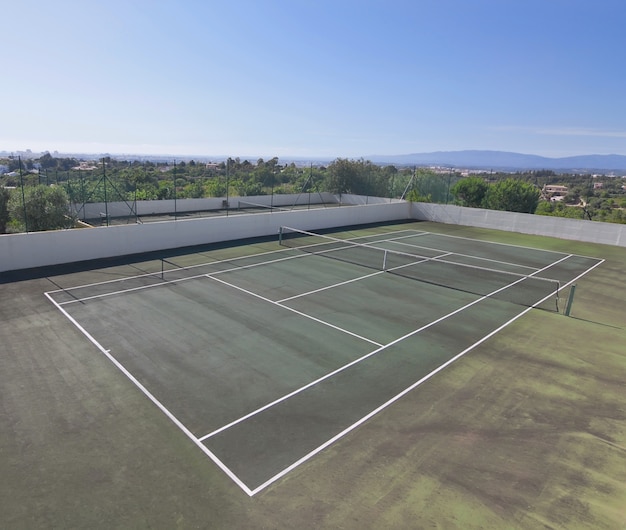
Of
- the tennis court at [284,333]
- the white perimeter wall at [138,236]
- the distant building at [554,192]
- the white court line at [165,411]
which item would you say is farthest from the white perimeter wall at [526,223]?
the white court line at [165,411]

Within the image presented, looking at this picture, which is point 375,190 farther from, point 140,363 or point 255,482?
point 255,482

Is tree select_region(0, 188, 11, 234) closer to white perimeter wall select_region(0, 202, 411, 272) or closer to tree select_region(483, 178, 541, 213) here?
white perimeter wall select_region(0, 202, 411, 272)

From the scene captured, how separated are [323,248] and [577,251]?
58.7 feet

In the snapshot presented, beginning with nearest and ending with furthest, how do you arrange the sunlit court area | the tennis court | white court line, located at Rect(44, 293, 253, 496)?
the sunlit court area
white court line, located at Rect(44, 293, 253, 496)
the tennis court

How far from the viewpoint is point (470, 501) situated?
705 cm

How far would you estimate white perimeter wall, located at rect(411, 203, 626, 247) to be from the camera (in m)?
32.3

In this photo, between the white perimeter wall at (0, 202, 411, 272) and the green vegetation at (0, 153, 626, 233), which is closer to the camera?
the white perimeter wall at (0, 202, 411, 272)

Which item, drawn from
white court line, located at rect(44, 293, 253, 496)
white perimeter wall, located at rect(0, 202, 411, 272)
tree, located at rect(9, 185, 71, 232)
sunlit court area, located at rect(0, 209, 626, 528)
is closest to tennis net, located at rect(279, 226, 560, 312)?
sunlit court area, located at rect(0, 209, 626, 528)

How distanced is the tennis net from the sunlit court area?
0.48 metres

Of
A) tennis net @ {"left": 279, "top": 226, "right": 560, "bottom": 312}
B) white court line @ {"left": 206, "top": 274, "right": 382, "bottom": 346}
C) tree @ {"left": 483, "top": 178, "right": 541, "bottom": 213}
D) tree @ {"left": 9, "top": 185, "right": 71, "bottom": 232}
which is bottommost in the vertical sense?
A: white court line @ {"left": 206, "top": 274, "right": 382, "bottom": 346}

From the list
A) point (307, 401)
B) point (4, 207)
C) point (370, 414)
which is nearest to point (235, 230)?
point (4, 207)

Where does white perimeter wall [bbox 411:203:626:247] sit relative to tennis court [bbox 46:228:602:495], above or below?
above

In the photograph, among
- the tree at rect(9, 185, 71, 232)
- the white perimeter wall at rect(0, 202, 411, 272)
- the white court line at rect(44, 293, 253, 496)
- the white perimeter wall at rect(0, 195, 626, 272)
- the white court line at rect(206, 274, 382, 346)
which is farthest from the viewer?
the tree at rect(9, 185, 71, 232)

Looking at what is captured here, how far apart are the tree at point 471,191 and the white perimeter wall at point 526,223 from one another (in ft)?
18.9
